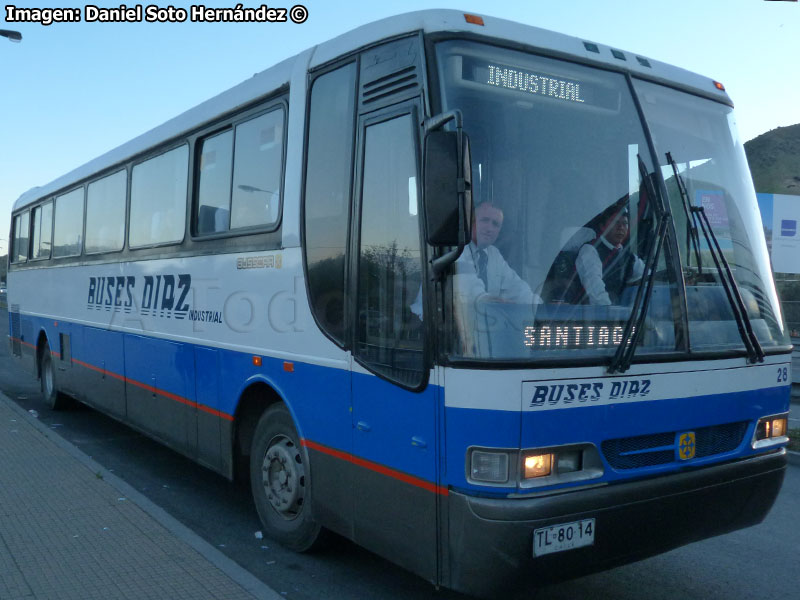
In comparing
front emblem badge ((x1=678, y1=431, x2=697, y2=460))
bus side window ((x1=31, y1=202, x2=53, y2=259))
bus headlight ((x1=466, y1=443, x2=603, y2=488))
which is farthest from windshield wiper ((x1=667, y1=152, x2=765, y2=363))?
bus side window ((x1=31, y1=202, x2=53, y2=259))

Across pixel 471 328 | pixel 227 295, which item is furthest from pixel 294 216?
pixel 471 328

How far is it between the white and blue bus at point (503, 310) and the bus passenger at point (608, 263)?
0.02 meters

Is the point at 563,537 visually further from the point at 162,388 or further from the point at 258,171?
the point at 162,388

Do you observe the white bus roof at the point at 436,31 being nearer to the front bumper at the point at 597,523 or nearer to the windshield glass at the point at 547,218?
the windshield glass at the point at 547,218

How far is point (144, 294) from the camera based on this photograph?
785 centimetres

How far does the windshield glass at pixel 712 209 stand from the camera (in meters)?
4.37

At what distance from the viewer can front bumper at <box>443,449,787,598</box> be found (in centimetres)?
369

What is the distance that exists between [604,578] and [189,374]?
373 cm

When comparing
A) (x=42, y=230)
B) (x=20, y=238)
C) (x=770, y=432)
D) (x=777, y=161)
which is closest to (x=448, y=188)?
(x=770, y=432)

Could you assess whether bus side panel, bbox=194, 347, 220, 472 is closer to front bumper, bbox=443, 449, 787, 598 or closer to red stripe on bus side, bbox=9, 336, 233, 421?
red stripe on bus side, bbox=9, 336, 233, 421

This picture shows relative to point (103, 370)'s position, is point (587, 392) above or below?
above

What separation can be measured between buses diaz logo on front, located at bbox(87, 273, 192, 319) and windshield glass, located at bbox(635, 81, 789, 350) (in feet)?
13.4

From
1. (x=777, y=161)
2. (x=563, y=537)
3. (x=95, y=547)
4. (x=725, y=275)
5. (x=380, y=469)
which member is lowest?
(x=95, y=547)

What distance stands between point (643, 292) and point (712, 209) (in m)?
0.89
